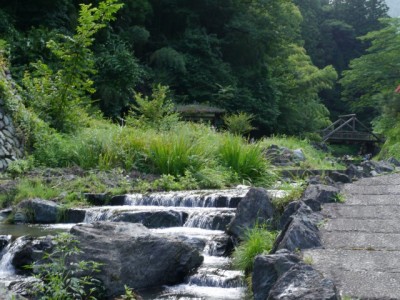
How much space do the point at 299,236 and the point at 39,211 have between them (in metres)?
4.57

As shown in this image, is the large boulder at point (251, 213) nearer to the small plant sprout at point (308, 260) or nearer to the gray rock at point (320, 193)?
the gray rock at point (320, 193)

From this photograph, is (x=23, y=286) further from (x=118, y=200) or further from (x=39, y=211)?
(x=118, y=200)

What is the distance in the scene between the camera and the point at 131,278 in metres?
5.22

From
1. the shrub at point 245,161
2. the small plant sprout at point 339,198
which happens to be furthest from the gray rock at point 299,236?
the shrub at point 245,161

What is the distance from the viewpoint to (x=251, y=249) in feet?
18.6

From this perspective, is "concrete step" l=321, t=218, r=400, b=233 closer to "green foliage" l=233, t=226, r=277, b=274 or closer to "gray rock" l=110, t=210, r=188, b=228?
"green foliage" l=233, t=226, r=277, b=274

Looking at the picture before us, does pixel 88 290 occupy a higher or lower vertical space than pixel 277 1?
lower

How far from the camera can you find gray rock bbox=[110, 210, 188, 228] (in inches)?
301

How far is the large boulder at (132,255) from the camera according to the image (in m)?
5.05

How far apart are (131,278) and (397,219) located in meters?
2.84

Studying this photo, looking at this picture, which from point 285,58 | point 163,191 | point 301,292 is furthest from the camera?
point 285,58

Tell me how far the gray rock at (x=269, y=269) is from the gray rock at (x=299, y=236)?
1.16 ft

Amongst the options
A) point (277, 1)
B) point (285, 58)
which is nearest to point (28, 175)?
point (277, 1)

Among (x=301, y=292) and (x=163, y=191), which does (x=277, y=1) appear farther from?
(x=301, y=292)
